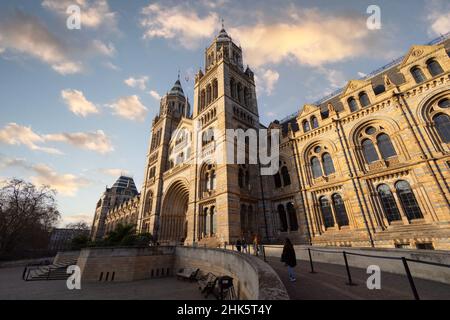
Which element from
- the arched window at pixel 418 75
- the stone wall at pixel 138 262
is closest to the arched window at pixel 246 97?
the arched window at pixel 418 75

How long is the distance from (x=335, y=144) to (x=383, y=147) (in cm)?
375

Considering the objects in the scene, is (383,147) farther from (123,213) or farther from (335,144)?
(123,213)

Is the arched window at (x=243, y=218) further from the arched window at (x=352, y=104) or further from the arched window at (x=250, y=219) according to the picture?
the arched window at (x=352, y=104)

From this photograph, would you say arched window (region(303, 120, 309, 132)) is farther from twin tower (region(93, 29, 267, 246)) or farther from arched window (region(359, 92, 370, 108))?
twin tower (region(93, 29, 267, 246))

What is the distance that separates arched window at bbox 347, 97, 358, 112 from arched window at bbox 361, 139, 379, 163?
137 inches

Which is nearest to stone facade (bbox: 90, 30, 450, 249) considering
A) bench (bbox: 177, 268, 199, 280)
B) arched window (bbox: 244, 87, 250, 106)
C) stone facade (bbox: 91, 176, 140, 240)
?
arched window (bbox: 244, 87, 250, 106)

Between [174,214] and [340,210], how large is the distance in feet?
69.6

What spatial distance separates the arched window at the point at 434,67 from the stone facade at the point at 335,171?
78mm

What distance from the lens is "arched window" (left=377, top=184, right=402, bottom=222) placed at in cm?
1572

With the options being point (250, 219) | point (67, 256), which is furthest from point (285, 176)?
point (67, 256)

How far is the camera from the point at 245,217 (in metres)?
20.9

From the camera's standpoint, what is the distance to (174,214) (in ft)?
95.2
